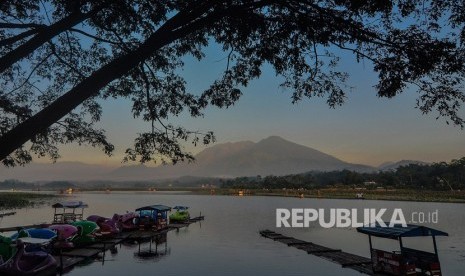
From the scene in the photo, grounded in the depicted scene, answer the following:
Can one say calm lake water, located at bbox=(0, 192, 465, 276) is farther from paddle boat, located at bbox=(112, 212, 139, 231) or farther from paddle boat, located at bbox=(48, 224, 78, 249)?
paddle boat, located at bbox=(112, 212, 139, 231)

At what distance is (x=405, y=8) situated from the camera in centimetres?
1011

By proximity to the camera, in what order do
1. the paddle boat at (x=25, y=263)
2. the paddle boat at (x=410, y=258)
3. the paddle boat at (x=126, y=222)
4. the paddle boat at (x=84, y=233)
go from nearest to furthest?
1. the paddle boat at (x=25, y=263)
2. the paddle boat at (x=410, y=258)
3. the paddle boat at (x=84, y=233)
4. the paddle boat at (x=126, y=222)

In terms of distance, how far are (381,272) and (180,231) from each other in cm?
4272

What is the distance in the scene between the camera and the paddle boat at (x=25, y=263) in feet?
73.7

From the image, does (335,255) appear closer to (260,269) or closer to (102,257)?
(260,269)

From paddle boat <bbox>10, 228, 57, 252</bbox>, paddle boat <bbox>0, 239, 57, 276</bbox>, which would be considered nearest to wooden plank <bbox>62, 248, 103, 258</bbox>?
paddle boat <bbox>10, 228, 57, 252</bbox>

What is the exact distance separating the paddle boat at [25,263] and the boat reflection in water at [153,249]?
1457 centimetres

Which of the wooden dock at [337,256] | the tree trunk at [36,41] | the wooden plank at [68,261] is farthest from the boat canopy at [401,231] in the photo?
the tree trunk at [36,41]

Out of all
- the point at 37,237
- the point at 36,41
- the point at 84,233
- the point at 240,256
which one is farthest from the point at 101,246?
the point at 36,41

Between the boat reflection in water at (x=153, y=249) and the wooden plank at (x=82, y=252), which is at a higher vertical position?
the wooden plank at (x=82, y=252)

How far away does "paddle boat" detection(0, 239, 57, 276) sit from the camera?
73.7 ft

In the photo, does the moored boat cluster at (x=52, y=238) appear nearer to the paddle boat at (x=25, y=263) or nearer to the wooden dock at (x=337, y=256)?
the paddle boat at (x=25, y=263)

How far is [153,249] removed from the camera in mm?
45562

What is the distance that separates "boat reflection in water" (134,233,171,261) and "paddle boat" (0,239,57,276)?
1457 centimetres
